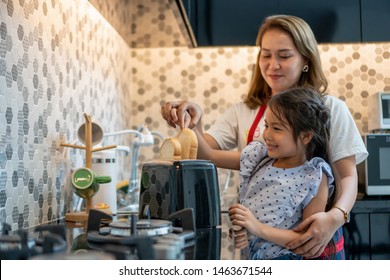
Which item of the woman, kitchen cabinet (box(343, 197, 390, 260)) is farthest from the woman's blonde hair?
kitchen cabinet (box(343, 197, 390, 260))

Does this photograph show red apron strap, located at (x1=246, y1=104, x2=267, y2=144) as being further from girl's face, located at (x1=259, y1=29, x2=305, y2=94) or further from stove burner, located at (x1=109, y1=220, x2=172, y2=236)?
stove burner, located at (x1=109, y1=220, x2=172, y2=236)

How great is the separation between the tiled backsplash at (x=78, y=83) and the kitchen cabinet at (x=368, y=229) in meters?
0.53

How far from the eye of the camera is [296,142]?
1.24 m

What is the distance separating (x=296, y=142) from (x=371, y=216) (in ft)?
3.45

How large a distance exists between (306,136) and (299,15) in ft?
4.21

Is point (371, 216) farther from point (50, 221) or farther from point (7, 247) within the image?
point (7, 247)

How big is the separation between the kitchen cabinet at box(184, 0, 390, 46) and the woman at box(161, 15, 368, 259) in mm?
870

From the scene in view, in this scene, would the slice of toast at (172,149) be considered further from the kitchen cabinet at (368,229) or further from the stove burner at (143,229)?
the kitchen cabinet at (368,229)

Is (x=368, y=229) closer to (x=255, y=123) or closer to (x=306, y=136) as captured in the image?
(x=255, y=123)

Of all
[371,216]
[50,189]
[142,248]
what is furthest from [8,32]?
[371,216]

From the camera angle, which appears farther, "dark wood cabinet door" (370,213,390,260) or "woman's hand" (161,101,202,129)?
"dark wood cabinet door" (370,213,390,260)

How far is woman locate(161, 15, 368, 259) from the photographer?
3.90 ft

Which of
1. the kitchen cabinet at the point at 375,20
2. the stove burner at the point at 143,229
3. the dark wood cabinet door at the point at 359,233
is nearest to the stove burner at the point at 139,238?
the stove burner at the point at 143,229

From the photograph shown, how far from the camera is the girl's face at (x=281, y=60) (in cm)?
144
